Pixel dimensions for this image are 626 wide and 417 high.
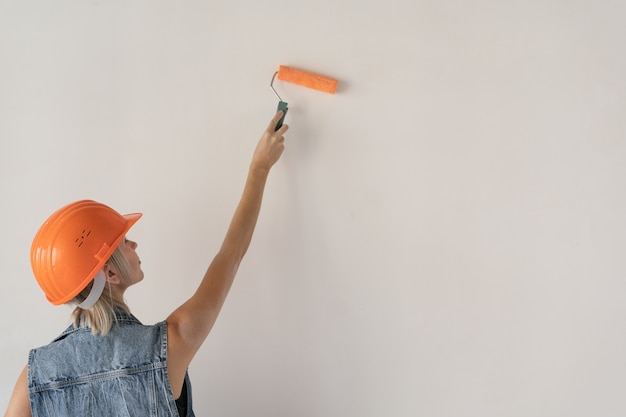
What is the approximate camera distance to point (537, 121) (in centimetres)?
115

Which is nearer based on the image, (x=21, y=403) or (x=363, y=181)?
(x=21, y=403)

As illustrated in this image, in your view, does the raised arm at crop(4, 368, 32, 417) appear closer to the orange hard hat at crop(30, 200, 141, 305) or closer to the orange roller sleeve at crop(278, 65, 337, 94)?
the orange hard hat at crop(30, 200, 141, 305)

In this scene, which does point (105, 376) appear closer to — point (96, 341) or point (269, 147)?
point (96, 341)

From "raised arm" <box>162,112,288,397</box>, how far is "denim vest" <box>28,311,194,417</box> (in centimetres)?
3

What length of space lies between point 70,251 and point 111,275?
97 mm

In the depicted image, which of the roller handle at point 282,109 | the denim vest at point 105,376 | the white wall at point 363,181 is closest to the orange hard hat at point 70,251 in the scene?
the denim vest at point 105,376

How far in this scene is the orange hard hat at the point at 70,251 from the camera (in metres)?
0.91

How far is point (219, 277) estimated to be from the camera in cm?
99

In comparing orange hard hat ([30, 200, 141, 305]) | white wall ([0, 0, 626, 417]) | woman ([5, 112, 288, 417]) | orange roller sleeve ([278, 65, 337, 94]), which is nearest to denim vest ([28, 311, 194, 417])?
woman ([5, 112, 288, 417])

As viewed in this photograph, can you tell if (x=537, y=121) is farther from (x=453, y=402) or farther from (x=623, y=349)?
(x=453, y=402)

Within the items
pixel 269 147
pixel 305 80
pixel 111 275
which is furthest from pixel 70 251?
pixel 305 80

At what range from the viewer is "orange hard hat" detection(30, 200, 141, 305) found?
908 millimetres

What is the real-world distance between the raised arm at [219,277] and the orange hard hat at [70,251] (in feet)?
0.61

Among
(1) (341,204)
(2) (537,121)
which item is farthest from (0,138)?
(2) (537,121)
